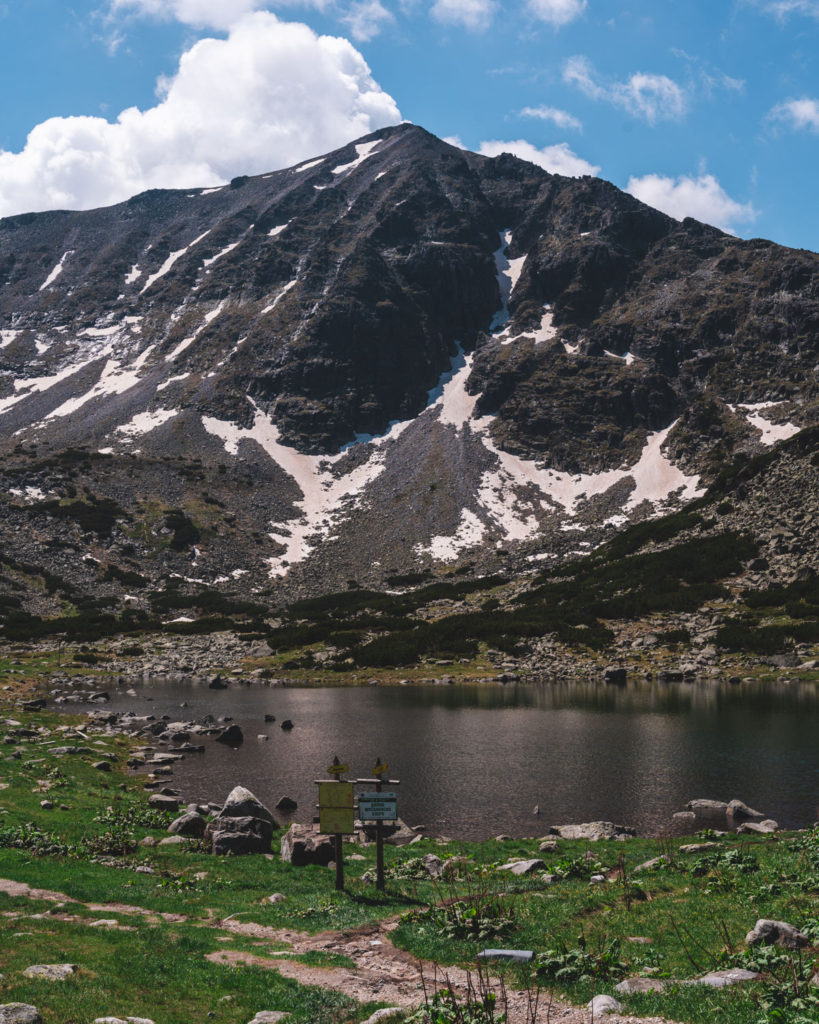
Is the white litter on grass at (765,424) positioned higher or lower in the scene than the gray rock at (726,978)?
higher

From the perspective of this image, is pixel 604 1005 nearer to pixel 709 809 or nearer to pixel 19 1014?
pixel 19 1014

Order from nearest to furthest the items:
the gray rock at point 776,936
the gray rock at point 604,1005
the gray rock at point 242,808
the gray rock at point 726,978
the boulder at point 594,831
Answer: the gray rock at point 604,1005 < the gray rock at point 726,978 < the gray rock at point 776,936 < the gray rock at point 242,808 < the boulder at point 594,831

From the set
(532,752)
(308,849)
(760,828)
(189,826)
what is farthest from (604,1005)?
(532,752)

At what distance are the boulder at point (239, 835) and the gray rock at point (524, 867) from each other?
925cm

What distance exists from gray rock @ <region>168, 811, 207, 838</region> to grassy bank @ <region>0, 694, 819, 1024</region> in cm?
64

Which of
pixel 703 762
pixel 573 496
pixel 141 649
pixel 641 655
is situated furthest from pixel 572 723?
pixel 573 496

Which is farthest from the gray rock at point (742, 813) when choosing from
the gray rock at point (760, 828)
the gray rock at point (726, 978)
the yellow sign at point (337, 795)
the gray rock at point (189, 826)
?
the gray rock at point (189, 826)

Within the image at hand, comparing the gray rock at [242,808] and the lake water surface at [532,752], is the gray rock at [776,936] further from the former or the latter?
the gray rock at [242,808]

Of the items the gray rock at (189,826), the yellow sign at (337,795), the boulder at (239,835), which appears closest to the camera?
the yellow sign at (337,795)

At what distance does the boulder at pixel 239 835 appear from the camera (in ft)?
80.1

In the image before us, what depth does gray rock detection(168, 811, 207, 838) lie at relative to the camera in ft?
87.3

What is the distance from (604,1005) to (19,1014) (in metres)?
8.10

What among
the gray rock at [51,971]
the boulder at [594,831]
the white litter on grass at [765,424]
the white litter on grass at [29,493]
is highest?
the white litter on grass at [765,424]

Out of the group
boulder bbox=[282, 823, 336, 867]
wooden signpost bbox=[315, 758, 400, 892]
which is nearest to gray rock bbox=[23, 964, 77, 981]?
wooden signpost bbox=[315, 758, 400, 892]
